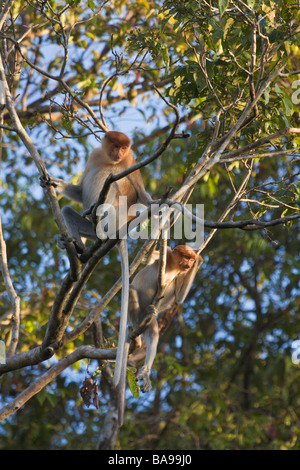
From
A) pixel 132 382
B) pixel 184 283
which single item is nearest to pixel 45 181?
pixel 132 382

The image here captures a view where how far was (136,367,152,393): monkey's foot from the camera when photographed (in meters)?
3.63

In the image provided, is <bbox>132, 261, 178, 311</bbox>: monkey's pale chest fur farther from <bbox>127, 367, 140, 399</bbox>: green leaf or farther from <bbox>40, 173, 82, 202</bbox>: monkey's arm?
<bbox>127, 367, 140, 399</bbox>: green leaf

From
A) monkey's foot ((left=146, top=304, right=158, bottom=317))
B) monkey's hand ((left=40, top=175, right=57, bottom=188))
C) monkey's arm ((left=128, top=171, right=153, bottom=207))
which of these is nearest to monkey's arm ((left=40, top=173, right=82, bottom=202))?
monkey's arm ((left=128, top=171, right=153, bottom=207))

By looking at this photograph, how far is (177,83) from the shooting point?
351 centimetres

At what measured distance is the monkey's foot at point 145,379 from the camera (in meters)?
3.63

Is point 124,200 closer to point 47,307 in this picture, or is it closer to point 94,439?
point 47,307

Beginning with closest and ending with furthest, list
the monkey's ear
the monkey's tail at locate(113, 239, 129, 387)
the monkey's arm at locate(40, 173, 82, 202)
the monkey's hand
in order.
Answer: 1. the monkey's tail at locate(113, 239, 129, 387)
2. the monkey's hand
3. the monkey's arm at locate(40, 173, 82, 202)
4. the monkey's ear

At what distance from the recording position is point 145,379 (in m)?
3.67

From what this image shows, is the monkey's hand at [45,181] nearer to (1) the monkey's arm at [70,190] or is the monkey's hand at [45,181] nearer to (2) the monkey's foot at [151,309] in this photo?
(1) the monkey's arm at [70,190]

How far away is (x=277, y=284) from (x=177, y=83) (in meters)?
4.33

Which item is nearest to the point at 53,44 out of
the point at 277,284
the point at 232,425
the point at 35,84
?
the point at 35,84

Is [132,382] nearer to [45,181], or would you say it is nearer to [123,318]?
[123,318]

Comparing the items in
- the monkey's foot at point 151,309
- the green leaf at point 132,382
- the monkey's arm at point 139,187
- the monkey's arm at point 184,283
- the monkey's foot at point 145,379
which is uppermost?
the monkey's arm at point 139,187

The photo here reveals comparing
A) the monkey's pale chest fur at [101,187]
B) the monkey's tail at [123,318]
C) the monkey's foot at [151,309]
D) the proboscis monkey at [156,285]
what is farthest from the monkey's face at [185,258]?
the monkey's tail at [123,318]
